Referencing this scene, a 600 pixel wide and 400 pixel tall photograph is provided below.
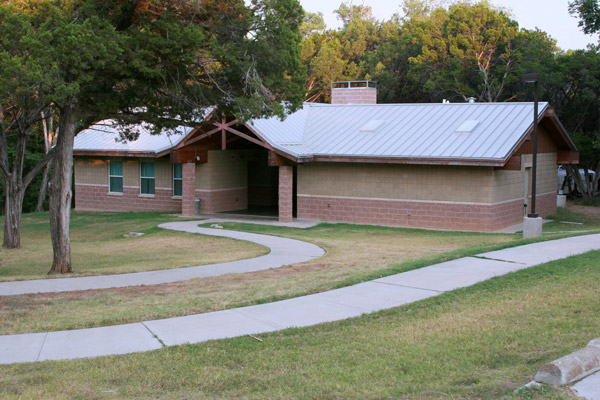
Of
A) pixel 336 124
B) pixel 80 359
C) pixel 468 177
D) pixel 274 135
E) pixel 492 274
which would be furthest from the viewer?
pixel 336 124

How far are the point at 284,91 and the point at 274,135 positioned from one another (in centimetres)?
993

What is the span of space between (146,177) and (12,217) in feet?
30.4

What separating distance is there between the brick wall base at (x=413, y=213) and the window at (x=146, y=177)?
8.09 metres

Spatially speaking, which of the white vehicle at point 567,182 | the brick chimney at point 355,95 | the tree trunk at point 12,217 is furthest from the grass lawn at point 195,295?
the white vehicle at point 567,182

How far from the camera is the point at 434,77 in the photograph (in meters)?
43.1

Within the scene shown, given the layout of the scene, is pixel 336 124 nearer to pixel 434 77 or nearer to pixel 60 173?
pixel 60 173

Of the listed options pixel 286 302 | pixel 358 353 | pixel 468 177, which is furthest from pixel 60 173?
pixel 468 177

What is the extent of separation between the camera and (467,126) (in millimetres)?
24047

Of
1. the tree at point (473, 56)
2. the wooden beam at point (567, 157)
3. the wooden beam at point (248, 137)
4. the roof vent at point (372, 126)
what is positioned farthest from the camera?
the tree at point (473, 56)

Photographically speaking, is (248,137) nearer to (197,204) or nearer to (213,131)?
(213,131)

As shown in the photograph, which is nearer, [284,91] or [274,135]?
[284,91]

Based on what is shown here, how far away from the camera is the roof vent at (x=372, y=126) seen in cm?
2581

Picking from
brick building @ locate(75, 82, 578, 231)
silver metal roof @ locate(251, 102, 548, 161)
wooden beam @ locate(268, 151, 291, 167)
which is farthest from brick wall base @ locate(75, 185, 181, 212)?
wooden beam @ locate(268, 151, 291, 167)

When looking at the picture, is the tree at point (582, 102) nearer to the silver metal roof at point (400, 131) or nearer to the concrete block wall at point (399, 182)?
the silver metal roof at point (400, 131)
